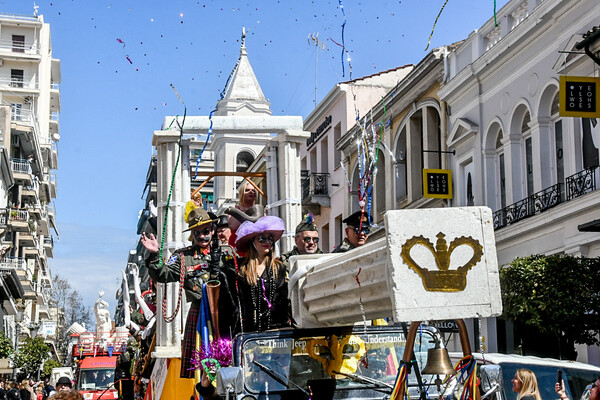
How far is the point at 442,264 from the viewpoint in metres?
5.31

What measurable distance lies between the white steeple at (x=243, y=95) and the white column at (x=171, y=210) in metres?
1.74

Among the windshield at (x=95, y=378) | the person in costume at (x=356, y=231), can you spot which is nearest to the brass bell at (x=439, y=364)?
the person in costume at (x=356, y=231)

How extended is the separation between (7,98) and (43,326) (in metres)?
17.0

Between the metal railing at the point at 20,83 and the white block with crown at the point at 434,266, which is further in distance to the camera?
the metal railing at the point at 20,83

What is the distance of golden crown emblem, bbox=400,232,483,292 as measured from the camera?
17.2 feet

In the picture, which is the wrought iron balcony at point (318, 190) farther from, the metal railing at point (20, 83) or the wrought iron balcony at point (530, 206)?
the metal railing at point (20, 83)

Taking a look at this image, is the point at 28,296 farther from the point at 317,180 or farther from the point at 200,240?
the point at 200,240

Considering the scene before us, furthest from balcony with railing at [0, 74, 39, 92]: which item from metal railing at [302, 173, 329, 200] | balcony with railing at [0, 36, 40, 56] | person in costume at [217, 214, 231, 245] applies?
person in costume at [217, 214, 231, 245]

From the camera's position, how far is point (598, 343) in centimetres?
1764

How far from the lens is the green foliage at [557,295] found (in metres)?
17.3

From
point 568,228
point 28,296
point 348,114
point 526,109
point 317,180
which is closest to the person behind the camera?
point 568,228

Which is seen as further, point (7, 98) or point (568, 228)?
point (7, 98)

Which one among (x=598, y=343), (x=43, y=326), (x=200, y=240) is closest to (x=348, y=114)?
(x=598, y=343)

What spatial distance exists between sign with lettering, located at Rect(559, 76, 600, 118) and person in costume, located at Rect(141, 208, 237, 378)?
33.9ft
